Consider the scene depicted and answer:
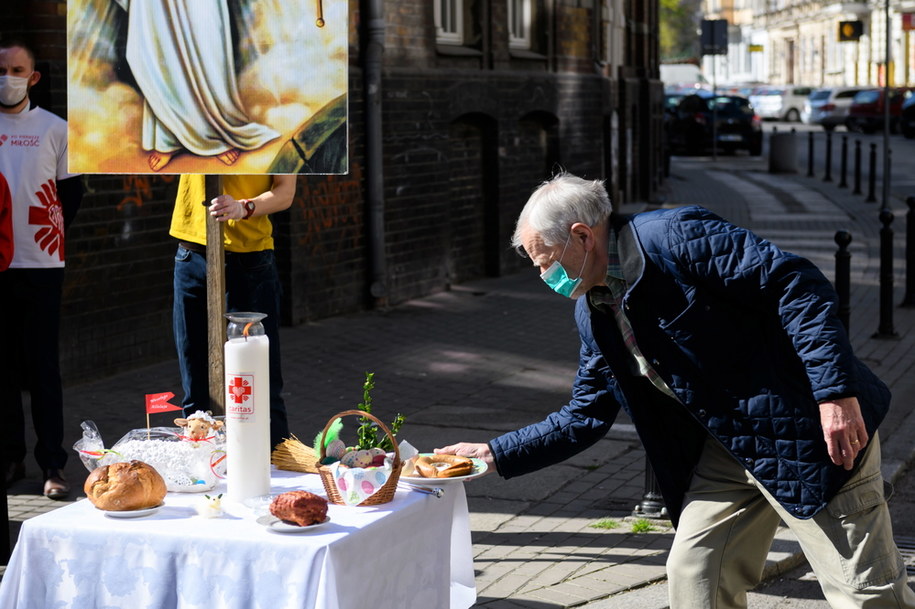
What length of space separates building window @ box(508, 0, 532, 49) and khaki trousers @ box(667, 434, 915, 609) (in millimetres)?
12009

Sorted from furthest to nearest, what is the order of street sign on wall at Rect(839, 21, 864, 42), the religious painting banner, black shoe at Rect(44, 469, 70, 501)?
street sign on wall at Rect(839, 21, 864, 42) → black shoe at Rect(44, 469, 70, 501) → the religious painting banner

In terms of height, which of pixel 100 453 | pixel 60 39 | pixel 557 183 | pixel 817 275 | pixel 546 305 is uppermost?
pixel 60 39

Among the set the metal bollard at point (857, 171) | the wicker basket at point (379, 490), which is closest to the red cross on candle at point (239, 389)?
the wicker basket at point (379, 490)

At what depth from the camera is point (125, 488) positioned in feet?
11.9

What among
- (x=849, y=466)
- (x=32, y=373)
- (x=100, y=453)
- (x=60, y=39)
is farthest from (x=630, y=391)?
(x=60, y=39)

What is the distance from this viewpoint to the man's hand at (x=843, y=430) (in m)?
3.48

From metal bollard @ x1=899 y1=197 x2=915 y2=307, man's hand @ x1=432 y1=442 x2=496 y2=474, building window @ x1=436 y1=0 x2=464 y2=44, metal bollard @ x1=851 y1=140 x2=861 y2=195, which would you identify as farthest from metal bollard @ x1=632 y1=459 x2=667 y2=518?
metal bollard @ x1=851 y1=140 x2=861 y2=195

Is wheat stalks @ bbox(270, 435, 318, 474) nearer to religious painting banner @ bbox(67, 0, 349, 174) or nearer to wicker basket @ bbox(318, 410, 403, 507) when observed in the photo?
wicker basket @ bbox(318, 410, 403, 507)

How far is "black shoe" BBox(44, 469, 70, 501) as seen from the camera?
644 cm

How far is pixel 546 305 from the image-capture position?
12.9 metres

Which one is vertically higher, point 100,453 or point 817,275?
point 817,275

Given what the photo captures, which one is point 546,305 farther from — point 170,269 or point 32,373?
point 32,373

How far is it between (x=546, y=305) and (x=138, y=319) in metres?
4.49

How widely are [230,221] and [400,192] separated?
281 inches
